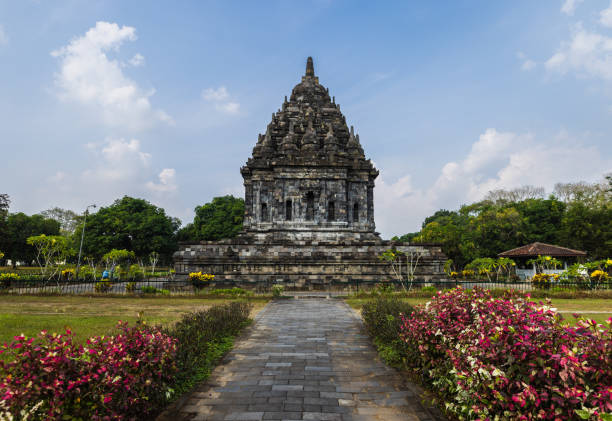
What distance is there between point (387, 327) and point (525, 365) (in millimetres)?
4432

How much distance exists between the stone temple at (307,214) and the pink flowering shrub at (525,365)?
15.2m

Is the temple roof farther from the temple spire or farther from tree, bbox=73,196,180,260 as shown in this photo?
tree, bbox=73,196,180,260

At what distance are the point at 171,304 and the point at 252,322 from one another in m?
5.65

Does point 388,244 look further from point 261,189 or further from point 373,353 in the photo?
point 373,353

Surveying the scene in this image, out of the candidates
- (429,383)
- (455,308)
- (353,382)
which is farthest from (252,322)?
(455,308)

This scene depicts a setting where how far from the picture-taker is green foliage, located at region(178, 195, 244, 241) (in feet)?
162

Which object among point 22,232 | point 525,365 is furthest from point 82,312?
point 22,232

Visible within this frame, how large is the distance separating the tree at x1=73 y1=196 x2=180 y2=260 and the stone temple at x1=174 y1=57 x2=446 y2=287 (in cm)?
1961

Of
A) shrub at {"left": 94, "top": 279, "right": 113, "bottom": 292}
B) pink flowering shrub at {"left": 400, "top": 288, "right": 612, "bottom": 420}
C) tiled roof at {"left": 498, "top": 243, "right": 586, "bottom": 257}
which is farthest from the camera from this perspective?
tiled roof at {"left": 498, "top": 243, "right": 586, "bottom": 257}

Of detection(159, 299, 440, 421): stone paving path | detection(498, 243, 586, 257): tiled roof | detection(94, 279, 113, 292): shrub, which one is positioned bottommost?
detection(159, 299, 440, 421): stone paving path

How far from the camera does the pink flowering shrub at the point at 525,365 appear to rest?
2.71m

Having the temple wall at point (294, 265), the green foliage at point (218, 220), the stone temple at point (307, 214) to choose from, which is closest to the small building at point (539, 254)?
the temple wall at point (294, 265)

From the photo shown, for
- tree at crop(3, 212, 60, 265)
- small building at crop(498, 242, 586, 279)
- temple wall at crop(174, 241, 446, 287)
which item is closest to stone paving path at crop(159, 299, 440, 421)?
temple wall at crop(174, 241, 446, 287)

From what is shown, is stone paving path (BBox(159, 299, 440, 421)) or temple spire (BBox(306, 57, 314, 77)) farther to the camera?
temple spire (BBox(306, 57, 314, 77))
